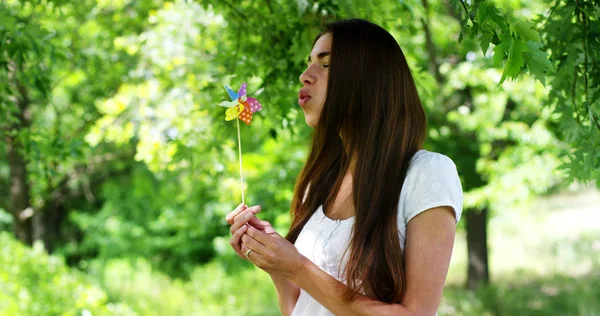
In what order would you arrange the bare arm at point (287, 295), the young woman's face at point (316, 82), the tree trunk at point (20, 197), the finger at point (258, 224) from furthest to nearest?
1. the tree trunk at point (20, 197)
2. the bare arm at point (287, 295)
3. the young woman's face at point (316, 82)
4. the finger at point (258, 224)

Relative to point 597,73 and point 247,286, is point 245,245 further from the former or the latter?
point 247,286

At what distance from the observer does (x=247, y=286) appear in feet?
28.1

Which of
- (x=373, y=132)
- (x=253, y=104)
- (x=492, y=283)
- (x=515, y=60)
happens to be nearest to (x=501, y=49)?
(x=515, y=60)

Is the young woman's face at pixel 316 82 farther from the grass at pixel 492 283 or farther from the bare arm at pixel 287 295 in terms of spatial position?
the grass at pixel 492 283

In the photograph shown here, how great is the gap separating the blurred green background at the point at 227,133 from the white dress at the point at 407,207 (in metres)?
0.26

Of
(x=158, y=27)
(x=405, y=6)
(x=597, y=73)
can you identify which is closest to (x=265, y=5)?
(x=405, y=6)

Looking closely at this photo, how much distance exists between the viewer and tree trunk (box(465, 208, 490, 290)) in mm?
7586

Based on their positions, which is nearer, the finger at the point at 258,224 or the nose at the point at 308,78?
the finger at the point at 258,224

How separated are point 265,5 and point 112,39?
3.83 meters

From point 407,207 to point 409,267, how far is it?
131 millimetres

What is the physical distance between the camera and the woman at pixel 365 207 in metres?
1.42

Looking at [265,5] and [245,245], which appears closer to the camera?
[245,245]

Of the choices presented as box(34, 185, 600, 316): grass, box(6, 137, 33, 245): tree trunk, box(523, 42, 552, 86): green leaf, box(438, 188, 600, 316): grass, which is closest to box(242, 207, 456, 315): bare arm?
box(523, 42, 552, 86): green leaf

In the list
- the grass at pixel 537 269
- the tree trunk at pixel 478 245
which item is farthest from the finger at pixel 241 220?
the tree trunk at pixel 478 245
